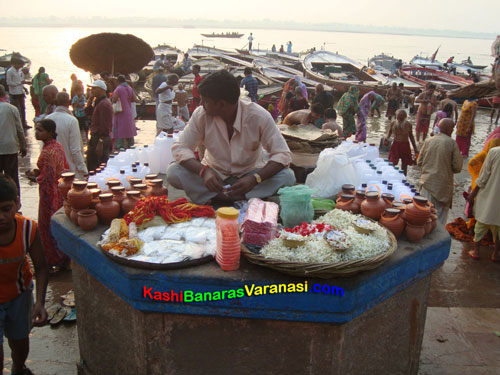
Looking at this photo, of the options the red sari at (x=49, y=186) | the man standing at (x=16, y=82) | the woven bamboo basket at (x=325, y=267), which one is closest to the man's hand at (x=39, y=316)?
the woven bamboo basket at (x=325, y=267)

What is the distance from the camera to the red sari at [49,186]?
149 inches

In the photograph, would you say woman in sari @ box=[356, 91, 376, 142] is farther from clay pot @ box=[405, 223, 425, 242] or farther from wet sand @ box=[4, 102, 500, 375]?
clay pot @ box=[405, 223, 425, 242]

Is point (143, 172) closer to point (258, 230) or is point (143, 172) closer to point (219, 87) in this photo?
point (219, 87)

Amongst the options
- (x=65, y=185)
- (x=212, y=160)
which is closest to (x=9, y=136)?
(x=65, y=185)

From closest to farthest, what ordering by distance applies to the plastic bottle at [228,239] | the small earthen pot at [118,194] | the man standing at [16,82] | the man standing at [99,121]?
1. the plastic bottle at [228,239]
2. the small earthen pot at [118,194]
3. the man standing at [99,121]
4. the man standing at [16,82]

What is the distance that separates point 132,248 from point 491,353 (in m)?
2.68

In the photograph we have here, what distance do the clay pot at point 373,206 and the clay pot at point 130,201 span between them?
4.90 feet

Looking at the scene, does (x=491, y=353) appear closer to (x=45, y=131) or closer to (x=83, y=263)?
(x=83, y=263)

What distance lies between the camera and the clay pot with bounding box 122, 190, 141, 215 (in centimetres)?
280

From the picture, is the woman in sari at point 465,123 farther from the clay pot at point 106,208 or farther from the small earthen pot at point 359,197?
the clay pot at point 106,208

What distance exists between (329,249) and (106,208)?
144 centimetres

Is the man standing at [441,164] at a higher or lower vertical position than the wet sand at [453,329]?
higher

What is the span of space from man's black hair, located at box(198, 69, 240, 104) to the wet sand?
205 cm

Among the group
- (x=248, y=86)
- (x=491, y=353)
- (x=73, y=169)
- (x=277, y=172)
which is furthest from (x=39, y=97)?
(x=491, y=353)
